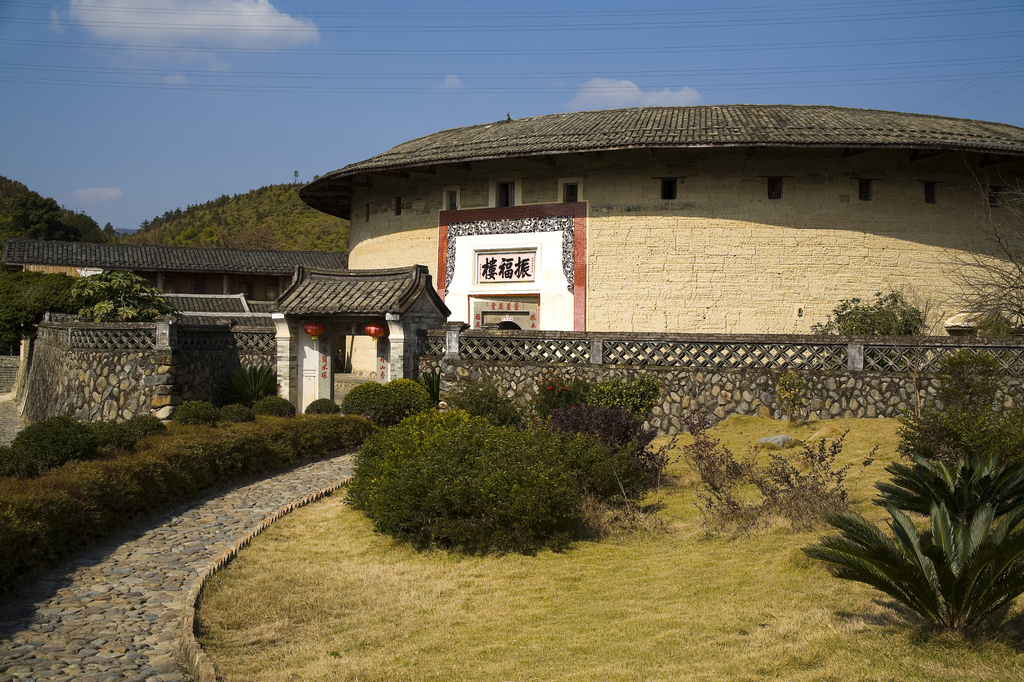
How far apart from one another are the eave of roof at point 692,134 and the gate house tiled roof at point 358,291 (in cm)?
659

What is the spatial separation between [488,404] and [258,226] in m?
52.8

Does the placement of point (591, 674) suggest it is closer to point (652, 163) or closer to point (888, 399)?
point (888, 399)

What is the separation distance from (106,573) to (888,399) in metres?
12.5

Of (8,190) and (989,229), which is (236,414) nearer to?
(989,229)

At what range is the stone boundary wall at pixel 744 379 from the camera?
13578 millimetres

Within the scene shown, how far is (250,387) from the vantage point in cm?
1814

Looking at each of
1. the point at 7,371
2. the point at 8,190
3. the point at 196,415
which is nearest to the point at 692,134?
the point at 196,415

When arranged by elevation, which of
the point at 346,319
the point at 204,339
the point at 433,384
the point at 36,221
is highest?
the point at 36,221

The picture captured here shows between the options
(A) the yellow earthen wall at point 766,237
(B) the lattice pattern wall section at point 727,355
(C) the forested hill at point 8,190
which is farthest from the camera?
(C) the forested hill at point 8,190

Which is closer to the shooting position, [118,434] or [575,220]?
[118,434]

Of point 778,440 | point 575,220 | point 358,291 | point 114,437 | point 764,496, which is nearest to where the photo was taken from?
point 764,496

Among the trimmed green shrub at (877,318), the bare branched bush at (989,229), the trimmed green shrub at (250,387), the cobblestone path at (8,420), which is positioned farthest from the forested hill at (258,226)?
the bare branched bush at (989,229)

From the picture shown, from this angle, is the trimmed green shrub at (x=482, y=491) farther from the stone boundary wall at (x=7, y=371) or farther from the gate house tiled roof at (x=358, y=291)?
the stone boundary wall at (x=7, y=371)

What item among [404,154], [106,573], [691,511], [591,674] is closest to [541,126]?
[404,154]
